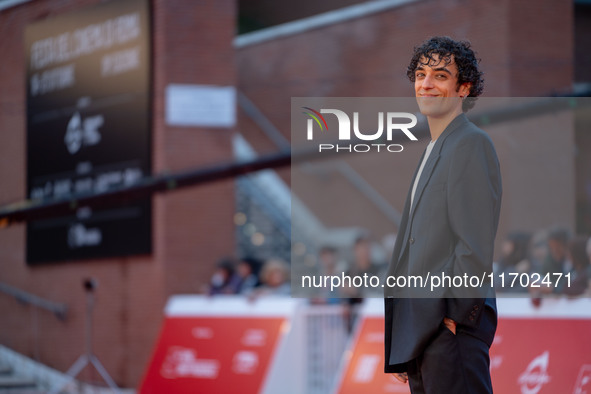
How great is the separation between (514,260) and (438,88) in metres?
3.78

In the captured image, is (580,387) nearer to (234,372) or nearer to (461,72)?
(461,72)

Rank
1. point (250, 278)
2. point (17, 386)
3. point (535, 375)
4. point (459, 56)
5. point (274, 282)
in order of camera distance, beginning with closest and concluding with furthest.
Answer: point (459, 56), point (535, 375), point (274, 282), point (250, 278), point (17, 386)

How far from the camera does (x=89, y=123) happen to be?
44.4ft

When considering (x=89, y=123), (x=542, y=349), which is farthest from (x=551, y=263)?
(x=89, y=123)

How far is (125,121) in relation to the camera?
1307 centimetres

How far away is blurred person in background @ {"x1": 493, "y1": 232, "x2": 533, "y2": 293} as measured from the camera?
619 cm

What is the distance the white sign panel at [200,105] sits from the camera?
12727 mm

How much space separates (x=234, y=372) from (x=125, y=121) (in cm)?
476

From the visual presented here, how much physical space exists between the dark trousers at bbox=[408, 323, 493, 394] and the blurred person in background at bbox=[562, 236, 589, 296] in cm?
311

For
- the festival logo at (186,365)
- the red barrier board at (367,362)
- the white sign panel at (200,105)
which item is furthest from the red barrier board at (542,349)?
the white sign panel at (200,105)

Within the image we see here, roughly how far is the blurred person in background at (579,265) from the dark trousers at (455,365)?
10.2 ft

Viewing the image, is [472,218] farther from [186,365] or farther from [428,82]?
[186,365]

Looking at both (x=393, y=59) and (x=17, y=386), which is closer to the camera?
(x=17, y=386)

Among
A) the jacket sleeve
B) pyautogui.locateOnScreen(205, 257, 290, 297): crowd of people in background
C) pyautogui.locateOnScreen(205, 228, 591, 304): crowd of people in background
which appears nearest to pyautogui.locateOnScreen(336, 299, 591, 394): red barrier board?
pyautogui.locateOnScreen(205, 228, 591, 304): crowd of people in background
